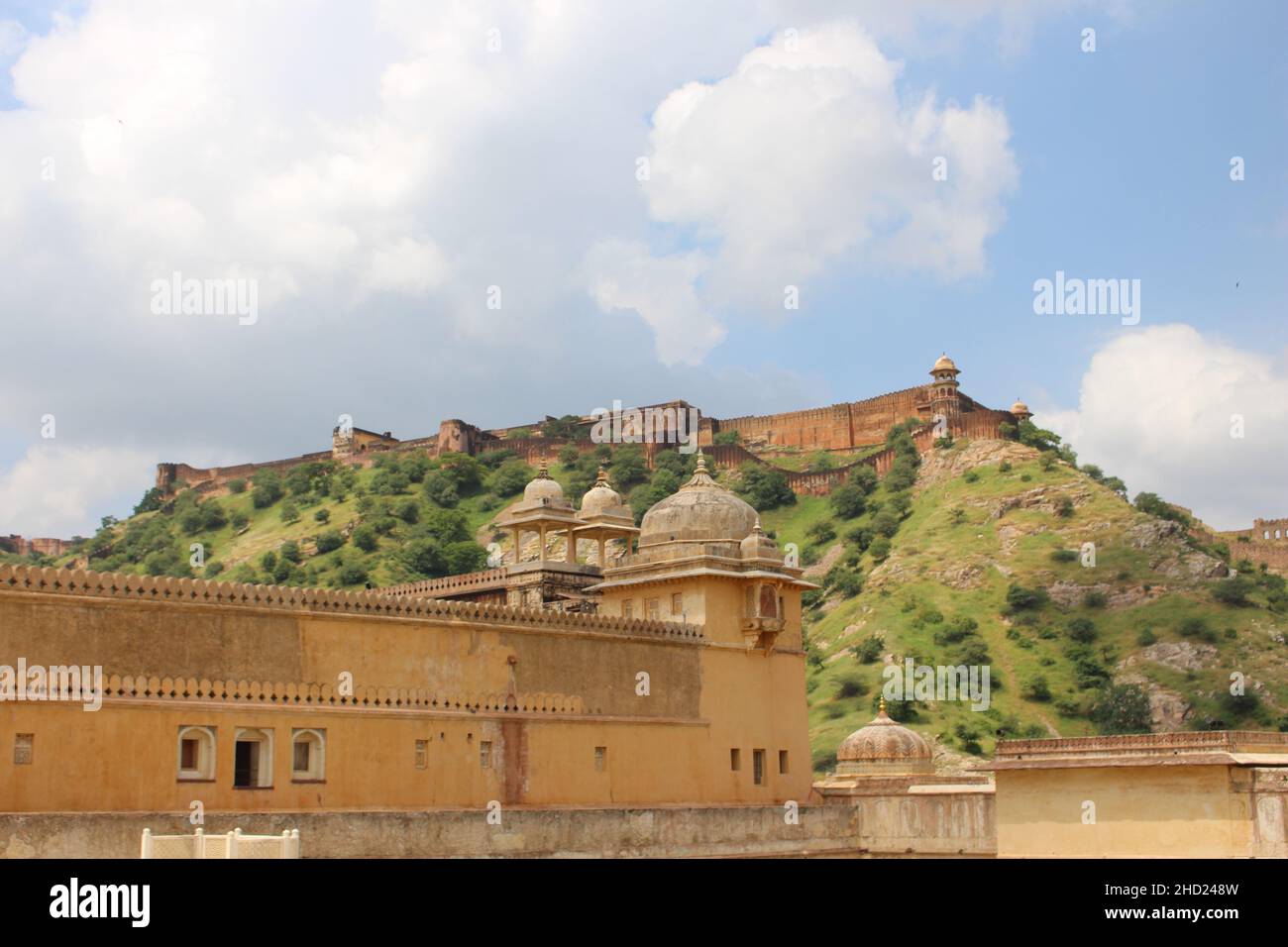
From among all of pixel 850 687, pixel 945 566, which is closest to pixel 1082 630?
pixel 945 566

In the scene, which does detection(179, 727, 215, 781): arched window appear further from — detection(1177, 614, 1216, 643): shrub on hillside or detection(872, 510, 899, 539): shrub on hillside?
detection(872, 510, 899, 539): shrub on hillside

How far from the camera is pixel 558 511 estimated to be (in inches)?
1622

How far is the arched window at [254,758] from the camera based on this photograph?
83.6 ft

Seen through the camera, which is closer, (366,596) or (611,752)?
(366,596)

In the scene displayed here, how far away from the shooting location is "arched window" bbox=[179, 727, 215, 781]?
24.9 meters

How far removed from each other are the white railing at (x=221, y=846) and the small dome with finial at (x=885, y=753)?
66.7ft

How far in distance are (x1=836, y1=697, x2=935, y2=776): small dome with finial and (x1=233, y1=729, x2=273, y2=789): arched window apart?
15.1 meters

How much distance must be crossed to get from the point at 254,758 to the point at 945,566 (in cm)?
5321

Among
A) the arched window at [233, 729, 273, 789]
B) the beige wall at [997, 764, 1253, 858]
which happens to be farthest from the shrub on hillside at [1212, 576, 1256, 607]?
the arched window at [233, 729, 273, 789]

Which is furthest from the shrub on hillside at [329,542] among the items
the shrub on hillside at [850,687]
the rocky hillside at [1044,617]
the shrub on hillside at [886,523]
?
the shrub on hillside at [850,687]
